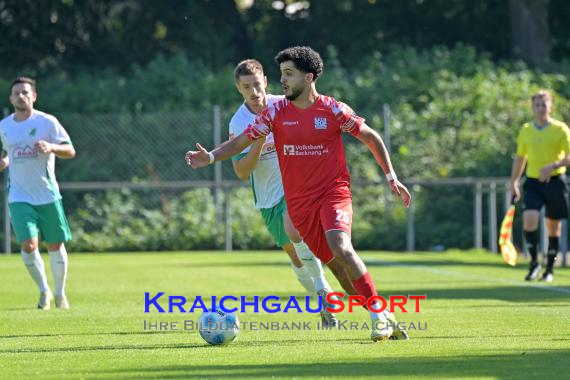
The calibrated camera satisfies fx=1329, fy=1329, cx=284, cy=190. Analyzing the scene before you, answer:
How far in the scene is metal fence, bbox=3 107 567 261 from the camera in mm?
26875

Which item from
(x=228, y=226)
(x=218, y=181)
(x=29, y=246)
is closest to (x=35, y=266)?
(x=29, y=246)

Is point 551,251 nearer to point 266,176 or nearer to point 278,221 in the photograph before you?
point 278,221

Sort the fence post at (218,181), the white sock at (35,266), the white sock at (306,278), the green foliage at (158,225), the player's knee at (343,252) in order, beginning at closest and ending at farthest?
the player's knee at (343,252), the white sock at (306,278), the white sock at (35,266), the fence post at (218,181), the green foliage at (158,225)

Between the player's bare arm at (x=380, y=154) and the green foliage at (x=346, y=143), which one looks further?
the green foliage at (x=346, y=143)

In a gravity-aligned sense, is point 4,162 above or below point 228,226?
above

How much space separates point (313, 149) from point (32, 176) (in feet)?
15.1

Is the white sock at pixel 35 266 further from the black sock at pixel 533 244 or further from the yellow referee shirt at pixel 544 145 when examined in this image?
the black sock at pixel 533 244

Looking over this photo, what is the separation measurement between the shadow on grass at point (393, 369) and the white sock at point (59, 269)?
535 cm

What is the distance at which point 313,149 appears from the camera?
30.2 feet

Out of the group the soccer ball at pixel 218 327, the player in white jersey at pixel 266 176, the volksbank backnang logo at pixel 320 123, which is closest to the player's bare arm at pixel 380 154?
the volksbank backnang logo at pixel 320 123

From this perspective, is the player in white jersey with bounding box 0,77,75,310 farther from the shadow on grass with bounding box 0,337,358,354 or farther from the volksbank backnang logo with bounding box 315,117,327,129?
the volksbank backnang logo with bounding box 315,117,327,129

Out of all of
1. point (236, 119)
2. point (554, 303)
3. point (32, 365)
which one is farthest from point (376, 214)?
point (32, 365)

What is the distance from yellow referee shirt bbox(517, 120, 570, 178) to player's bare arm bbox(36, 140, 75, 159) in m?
6.05

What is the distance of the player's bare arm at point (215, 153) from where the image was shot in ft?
29.4
